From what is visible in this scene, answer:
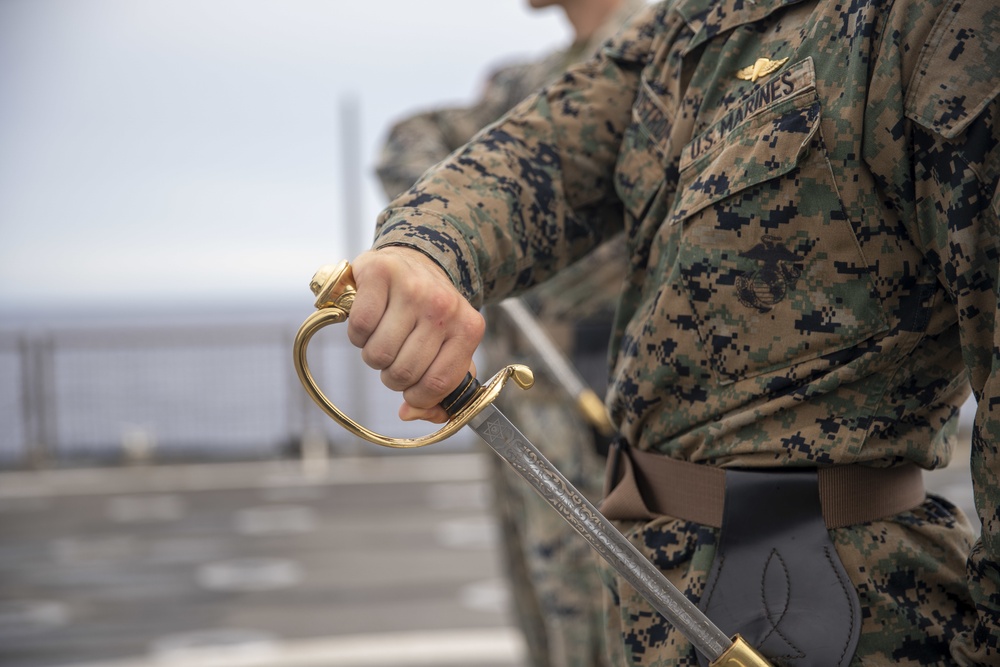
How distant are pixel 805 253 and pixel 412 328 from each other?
16.0 inches

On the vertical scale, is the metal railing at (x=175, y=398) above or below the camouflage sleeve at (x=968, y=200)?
below

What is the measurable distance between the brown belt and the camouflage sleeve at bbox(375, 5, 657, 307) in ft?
0.84

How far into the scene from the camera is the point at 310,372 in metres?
0.93

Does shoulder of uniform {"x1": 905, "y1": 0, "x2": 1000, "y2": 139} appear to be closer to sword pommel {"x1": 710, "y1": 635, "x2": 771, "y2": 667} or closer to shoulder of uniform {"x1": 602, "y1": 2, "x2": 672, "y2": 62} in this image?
shoulder of uniform {"x1": 602, "y1": 2, "x2": 672, "y2": 62}

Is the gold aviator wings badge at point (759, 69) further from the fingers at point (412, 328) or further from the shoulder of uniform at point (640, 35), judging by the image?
the fingers at point (412, 328)

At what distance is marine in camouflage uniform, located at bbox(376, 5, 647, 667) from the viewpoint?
2.70 metres

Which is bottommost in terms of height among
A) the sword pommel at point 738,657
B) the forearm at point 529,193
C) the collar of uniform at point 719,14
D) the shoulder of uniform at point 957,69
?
the sword pommel at point 738,657

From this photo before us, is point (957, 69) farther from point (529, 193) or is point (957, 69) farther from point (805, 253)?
point (529, 193)

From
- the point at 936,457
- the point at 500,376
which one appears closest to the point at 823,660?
the point at 936,457

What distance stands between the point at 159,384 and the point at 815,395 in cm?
796

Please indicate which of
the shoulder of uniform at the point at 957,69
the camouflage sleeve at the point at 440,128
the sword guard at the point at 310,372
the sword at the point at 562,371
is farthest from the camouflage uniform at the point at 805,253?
the camouflage sleeve at the point at 440,128

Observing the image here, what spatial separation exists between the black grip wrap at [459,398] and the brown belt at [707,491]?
0.30m

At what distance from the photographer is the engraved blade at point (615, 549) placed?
3.34 ft

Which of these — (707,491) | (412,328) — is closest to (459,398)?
(412,328)
